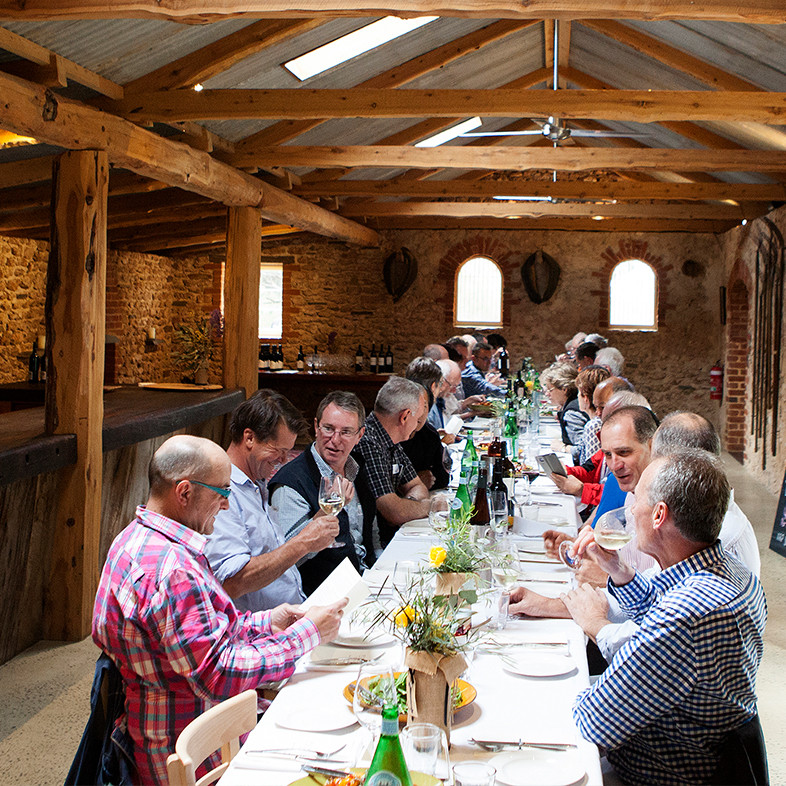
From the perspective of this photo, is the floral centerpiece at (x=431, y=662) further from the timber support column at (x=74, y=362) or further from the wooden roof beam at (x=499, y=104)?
the wooden roof beam at (x=499, y=104)

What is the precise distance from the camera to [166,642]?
1.98 metres

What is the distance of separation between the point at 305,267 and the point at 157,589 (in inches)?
435

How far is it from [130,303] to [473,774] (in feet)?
35.5

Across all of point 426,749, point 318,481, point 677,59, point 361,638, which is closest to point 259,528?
point 318,481

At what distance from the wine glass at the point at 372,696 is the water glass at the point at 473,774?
0.16 meters

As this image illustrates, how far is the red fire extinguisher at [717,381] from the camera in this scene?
12.0 metres

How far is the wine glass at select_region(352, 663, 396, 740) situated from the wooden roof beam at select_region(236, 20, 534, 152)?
230 inches

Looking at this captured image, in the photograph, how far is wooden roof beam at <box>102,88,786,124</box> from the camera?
17.4ft

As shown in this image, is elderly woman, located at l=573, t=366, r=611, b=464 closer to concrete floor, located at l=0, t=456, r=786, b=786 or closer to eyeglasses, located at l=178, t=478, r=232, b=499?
concrete floor, located at l=0, t=456, r=786, b=786

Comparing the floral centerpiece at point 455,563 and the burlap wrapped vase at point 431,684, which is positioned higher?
the floral centerpiece at point 455,563

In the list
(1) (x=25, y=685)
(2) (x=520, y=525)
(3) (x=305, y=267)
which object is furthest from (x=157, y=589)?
(3) (x=305, y=267)

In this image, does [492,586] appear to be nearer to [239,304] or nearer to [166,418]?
[166,418]

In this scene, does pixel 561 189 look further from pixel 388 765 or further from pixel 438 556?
pixel 388 765

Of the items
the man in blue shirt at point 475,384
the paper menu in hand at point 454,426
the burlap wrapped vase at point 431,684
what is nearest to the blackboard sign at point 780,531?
the paper menu in hand at point 454,426
